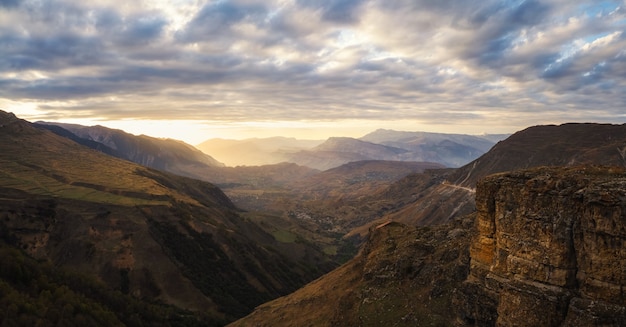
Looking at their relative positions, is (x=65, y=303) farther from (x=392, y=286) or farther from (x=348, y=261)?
(x=392, y=286)

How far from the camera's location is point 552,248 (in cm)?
3734

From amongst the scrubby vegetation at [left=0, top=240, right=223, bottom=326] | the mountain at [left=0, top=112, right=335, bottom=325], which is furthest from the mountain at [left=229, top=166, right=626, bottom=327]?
the mountain at [left=0, top=112, right=335, bottom=325]

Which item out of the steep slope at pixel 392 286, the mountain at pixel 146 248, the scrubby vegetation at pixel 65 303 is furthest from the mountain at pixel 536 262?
the mountain at pixel 146 248

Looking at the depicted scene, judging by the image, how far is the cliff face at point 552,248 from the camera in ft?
110

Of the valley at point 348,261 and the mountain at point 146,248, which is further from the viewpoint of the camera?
the mountain at point 146,248

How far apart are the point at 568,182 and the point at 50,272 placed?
130429mm

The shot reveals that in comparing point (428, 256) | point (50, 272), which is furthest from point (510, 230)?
→ point (50, 272)

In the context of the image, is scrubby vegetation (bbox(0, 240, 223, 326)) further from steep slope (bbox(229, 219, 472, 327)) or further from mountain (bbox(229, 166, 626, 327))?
mountain (bbox(229, 166, 626, 327))

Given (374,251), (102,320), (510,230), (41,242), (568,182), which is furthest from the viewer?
(41,242)

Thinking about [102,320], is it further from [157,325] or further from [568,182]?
[568,182]

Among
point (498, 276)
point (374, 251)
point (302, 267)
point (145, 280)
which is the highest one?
point (498, 276)

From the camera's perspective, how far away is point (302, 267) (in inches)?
7534

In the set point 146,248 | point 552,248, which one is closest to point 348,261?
point 146,248

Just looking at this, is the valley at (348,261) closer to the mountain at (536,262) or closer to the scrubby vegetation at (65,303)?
the mountain at (536,262)
